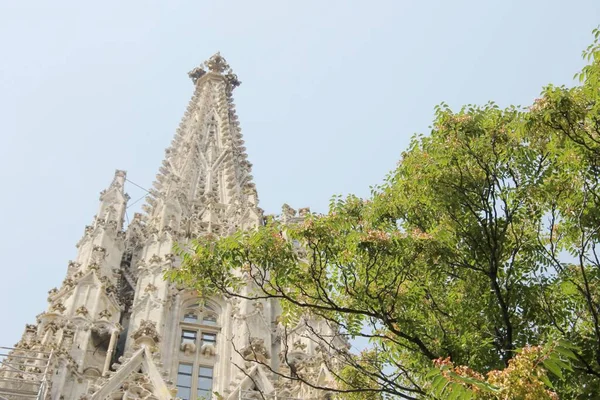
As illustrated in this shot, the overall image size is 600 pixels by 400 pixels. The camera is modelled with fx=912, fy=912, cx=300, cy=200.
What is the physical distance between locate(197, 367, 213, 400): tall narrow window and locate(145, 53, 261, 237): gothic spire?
25.2ft

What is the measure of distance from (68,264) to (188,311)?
14.0 ft

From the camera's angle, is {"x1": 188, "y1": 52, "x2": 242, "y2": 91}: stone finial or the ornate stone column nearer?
the ornate stone column

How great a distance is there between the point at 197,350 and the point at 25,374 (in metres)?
5.09

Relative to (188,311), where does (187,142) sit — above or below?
above

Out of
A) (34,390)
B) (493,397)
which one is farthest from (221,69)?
(493,397)

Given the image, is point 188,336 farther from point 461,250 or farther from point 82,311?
point 461,250

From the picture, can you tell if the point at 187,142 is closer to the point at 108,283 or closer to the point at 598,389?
the point at 108,283

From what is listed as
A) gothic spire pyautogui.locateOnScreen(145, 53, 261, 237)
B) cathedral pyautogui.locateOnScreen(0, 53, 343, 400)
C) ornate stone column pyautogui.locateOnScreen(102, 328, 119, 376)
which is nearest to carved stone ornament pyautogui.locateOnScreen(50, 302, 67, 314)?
cathedral pyautogui.locateOnScreen(0, 53, 343, 400)

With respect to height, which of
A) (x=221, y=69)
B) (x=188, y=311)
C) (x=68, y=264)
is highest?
(x=221, y=69)

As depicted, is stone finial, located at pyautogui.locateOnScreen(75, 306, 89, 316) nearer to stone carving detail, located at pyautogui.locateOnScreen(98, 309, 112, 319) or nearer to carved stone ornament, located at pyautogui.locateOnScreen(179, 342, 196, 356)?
stone carving detail, located at pyautogui.locateOnScreen(98, 309, 112, 319)

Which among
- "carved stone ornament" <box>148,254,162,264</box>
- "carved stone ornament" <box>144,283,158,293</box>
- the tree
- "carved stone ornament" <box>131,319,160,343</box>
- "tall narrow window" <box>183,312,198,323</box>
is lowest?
the tree

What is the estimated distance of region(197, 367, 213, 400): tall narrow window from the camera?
20538 millimetres

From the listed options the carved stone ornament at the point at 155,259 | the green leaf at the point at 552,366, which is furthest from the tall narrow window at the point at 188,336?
the green leaf at the point at 552,366

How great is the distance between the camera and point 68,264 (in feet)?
85.6
